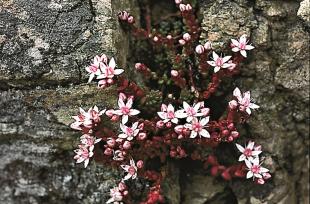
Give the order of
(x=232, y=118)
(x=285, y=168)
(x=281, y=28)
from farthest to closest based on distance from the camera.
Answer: (x=285, y=168), (x=281, y=28), (x=232, y=118)

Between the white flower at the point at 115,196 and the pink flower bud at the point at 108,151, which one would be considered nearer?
the pink flower bud at the point at 108,151

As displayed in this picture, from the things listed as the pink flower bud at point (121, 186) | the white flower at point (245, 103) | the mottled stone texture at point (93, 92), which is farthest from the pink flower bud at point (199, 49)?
the pink flower bud at point (121, 186)

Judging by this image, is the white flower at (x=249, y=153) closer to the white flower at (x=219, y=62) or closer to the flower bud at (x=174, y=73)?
the white flower at (x=219, y=62)

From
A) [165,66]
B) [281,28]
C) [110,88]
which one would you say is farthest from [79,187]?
[281,28]

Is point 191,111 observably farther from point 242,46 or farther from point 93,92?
point 93,92

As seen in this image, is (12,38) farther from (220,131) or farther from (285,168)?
(285,168)

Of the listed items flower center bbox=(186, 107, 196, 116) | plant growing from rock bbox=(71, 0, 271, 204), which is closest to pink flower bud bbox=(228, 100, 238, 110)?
plant growing from rock bbox=(71, 0, 271, 204)

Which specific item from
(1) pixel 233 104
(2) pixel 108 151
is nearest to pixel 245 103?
(1) pixel 233 104

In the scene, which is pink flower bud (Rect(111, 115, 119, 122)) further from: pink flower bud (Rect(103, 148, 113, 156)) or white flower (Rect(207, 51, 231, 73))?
white flower (Rect(207, 51, 231, 73))
